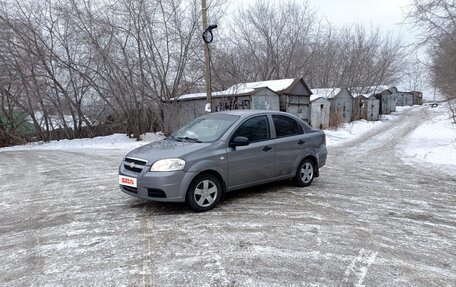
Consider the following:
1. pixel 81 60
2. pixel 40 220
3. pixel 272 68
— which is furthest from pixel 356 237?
pixel 272 68

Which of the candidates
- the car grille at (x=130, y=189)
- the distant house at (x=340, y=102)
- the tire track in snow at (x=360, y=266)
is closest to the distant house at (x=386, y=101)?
the distant house at (x=340, y=102)

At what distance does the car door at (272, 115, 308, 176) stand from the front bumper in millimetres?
1956

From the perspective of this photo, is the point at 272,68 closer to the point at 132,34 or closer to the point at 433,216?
the point at 132,34

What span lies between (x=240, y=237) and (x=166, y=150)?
1807 millimetres

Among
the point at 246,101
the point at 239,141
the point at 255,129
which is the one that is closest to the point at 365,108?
the point at 246,101

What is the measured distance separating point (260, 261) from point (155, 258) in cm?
110

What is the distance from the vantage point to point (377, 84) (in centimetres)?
3747

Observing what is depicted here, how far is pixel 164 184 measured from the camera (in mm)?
5043

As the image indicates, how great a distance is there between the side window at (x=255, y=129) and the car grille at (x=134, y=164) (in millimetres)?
1520

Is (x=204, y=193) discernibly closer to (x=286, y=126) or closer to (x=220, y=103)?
(x=286, y=126)

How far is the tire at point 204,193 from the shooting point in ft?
17.3

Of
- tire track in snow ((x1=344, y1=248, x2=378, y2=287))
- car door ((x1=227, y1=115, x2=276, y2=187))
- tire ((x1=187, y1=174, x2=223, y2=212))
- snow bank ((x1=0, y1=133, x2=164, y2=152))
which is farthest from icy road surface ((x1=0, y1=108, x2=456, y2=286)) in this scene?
snow bank ((x1=0, y1=133, x2=164, y2=152))

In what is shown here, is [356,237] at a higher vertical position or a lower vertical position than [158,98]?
lower

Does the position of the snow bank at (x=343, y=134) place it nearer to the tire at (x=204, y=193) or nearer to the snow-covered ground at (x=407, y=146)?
the snow-covered ground at (x=407, y=146)
